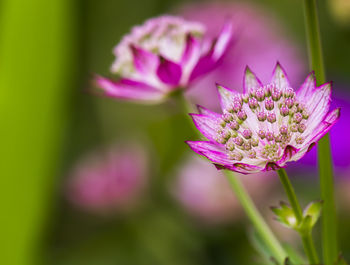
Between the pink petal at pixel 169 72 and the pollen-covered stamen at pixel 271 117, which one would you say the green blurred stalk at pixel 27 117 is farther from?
the pollen-covered stamen at pixel 271 117

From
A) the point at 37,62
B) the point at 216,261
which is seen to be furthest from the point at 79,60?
the point at 216,261

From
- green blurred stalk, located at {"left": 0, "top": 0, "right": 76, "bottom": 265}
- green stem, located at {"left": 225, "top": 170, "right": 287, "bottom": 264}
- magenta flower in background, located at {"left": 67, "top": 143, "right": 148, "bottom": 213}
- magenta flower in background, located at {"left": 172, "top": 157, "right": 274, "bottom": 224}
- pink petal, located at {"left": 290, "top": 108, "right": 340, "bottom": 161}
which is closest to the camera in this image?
pink petal, located at {"left": 290, "top": 108, "right": 340, "bottom": 161}

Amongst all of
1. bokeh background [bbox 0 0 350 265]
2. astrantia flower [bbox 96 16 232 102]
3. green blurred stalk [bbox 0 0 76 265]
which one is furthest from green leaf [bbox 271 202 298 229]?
green blurred stalk [bbox 0 0 76 265]

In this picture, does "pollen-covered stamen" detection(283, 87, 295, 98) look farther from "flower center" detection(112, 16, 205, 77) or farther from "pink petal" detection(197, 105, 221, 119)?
"flower center" detection(112, 16, 205, 77)

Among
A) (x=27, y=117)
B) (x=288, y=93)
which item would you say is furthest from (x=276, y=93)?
(x=27, y=117)

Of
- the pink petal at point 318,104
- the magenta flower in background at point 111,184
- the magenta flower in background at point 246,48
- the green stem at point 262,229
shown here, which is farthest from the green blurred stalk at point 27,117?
the pink petal at point 318,104

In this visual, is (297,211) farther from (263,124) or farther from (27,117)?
(27,117)

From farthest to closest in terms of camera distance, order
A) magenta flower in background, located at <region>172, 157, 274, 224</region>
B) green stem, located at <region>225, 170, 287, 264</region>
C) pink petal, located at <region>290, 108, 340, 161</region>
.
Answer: magenta flower in background, located at <region>172, 157, 274, 224</region> → green stem, located at <region>225, 170, 287, 264</region> → pink petal, located at <region>290, 108, 340, 161</region>

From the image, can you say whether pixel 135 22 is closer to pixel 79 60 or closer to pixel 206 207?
pixel 79 60
